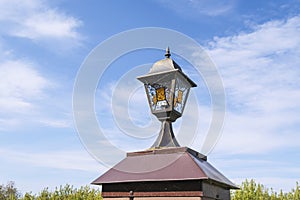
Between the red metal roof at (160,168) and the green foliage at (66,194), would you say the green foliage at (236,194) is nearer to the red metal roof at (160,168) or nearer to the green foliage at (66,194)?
the green foliage at (66,194)

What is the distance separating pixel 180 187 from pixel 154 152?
4.83 ft

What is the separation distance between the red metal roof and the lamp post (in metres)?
0.66

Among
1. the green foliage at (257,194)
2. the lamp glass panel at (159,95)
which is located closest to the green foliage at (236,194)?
the green foliage at (257,194)

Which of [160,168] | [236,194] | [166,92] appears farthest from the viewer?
[236,194]

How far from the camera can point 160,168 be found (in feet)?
24.6

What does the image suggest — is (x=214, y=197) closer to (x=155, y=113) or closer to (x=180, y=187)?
(x=180, y=187)

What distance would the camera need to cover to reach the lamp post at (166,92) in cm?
893

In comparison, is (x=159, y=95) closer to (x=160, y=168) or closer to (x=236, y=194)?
(x=160, y=168)

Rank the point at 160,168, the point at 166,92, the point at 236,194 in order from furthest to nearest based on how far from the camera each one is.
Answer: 1. the point at 236,194
2. the point at 166,92
3. the point at 160,168

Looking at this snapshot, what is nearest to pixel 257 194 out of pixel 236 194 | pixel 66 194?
pixel 236 194

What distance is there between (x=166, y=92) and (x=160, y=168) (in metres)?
2.48

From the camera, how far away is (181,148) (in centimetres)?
788

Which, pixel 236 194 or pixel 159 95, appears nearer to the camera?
pixel 159 95

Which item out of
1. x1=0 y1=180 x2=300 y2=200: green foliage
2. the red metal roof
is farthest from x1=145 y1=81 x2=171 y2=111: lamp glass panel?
x1=0 y1=180 x2=300 y2=200: green foliage
